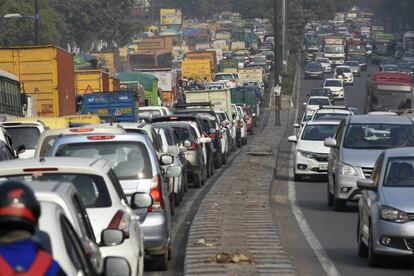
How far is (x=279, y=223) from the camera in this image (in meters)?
22.4

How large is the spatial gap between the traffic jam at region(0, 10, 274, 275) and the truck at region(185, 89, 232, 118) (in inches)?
2.1

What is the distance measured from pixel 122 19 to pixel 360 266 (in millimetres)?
138028

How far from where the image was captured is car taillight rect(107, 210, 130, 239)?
11340mm

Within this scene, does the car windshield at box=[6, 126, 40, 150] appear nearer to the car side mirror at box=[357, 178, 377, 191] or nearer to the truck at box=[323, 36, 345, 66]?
the car side mirror at box=[357, 178, 377, 191]

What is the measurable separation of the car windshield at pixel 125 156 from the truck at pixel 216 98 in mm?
39464

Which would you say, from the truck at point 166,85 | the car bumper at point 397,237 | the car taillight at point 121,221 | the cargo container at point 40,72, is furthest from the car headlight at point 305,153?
the truck at point 166,85

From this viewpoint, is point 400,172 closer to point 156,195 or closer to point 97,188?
point 156,195

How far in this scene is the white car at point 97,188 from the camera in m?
11.4

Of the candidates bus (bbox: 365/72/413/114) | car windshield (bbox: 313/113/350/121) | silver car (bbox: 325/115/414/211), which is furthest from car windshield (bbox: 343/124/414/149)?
bus (bbox: 365/72/413/114)


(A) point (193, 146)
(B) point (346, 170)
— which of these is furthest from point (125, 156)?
(A) point (193, 146)

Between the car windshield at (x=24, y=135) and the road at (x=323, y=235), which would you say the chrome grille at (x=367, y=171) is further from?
the car windshield at (x=24, y=135)

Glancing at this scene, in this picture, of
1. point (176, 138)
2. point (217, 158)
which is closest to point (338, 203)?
point (176, 138)

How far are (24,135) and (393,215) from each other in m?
12.0

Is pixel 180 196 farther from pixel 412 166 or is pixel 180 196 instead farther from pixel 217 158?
pixel 217 158
